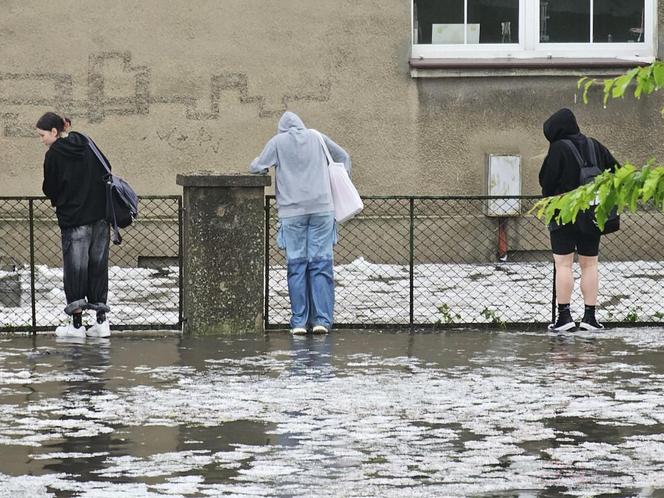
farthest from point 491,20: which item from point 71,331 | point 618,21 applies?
point 71,331

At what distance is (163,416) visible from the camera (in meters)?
8.73

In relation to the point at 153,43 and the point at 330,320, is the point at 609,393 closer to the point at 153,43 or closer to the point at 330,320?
the point at 330,320

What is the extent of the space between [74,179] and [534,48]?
22.5ft

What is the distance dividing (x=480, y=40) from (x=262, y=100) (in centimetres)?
240

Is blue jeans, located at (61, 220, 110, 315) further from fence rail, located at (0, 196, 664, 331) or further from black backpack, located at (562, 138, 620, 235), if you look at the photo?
black backpack, located at (562, 138, 620, 235)

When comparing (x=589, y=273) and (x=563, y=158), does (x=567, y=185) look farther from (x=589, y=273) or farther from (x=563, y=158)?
(x=589, y=273)

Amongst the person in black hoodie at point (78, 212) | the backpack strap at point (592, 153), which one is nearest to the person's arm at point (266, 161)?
the person in black hoodie at point (78, 212)

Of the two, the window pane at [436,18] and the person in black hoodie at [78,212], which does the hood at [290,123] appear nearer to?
the person in black hoodie at [78,212]

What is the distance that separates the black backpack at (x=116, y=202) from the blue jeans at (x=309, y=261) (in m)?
1.14

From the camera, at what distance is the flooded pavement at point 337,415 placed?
23.5 feet

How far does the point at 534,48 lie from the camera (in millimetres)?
17016

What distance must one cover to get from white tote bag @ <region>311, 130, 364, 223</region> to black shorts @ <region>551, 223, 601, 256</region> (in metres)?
1.48

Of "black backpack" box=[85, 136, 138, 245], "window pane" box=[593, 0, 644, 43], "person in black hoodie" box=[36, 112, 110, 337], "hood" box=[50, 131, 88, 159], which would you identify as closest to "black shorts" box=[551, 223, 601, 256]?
"black backpack" box=[85, 136, 138, 245]

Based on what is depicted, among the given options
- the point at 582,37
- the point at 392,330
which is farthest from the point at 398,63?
the point at 392,330
